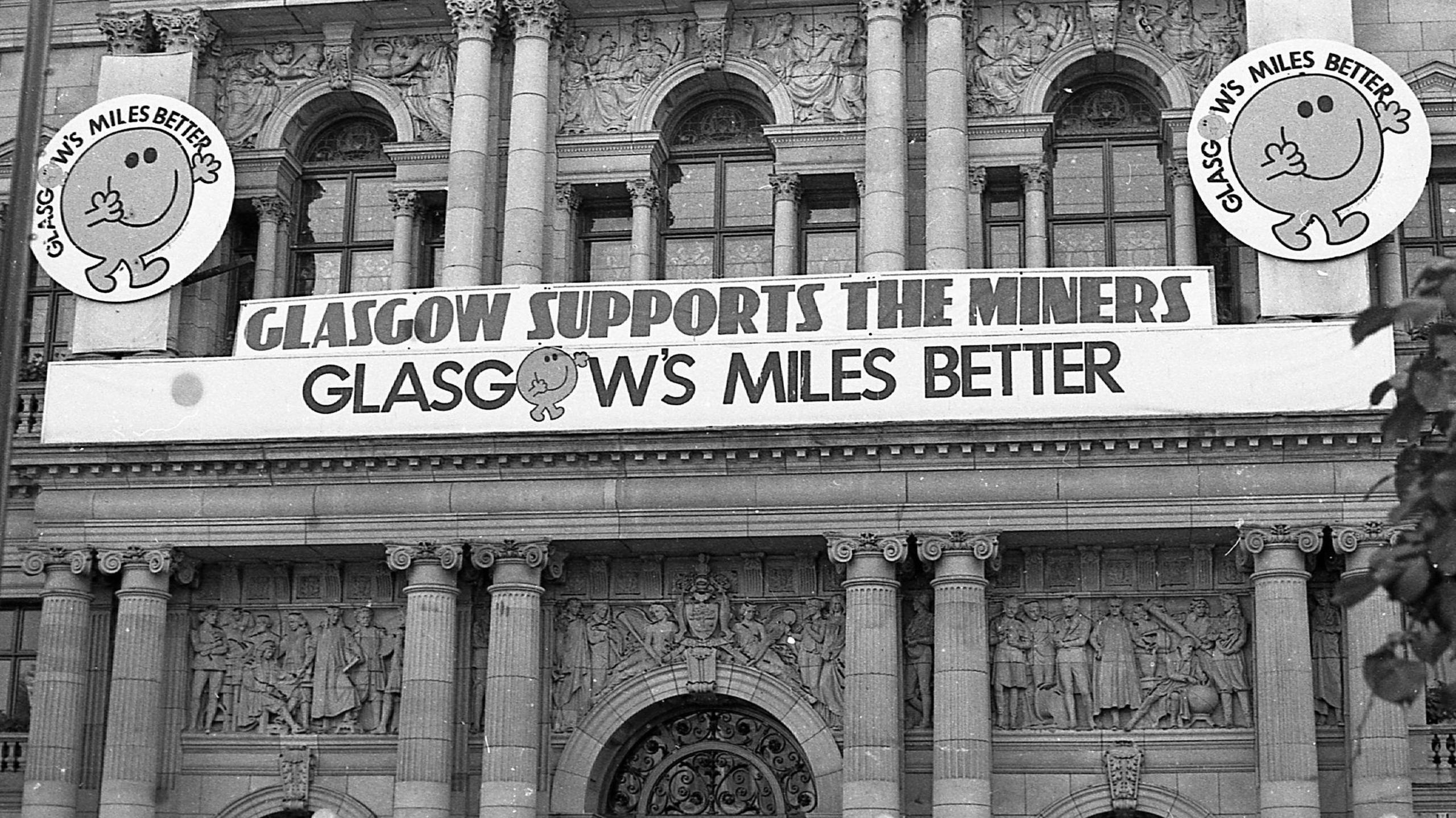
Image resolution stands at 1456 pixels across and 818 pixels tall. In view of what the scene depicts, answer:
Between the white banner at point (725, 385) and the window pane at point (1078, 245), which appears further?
the window pane at point (1078, 245)

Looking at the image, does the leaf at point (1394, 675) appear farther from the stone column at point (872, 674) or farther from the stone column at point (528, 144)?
the stone column at point (528, 144)

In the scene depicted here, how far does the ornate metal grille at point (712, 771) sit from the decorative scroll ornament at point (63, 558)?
829 cm

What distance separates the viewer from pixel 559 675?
30.9 m

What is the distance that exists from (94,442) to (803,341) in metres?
10.4

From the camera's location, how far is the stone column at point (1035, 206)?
3183 centimetres

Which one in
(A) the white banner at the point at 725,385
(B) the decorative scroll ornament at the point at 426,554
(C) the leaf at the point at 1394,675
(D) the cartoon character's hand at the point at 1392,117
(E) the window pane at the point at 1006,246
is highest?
(D) the cartoon character's hand at the point at 1392,117

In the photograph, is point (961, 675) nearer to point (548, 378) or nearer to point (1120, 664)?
point (1120, 664)

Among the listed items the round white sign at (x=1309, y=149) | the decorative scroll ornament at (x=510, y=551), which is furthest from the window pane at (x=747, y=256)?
the round white sign at (x=1309, y=149)

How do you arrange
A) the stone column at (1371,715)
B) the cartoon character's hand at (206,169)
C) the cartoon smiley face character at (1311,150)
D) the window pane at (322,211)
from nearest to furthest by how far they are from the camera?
the stone column at (1371,715) → the cartoon smiley face character at (1311,150) → the cartoon character's hand at (206,169) → the window pane at (322,211)

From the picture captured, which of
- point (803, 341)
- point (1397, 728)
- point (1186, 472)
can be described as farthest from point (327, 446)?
point (1397, 728)

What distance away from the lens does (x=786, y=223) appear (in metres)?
32.4

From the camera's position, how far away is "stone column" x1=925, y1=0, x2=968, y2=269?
102ft

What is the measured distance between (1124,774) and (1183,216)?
27.3 ft

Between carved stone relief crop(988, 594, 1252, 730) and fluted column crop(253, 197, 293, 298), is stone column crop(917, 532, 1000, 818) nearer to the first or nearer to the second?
carved stone relief crop(988, 594, 1252, 730)
